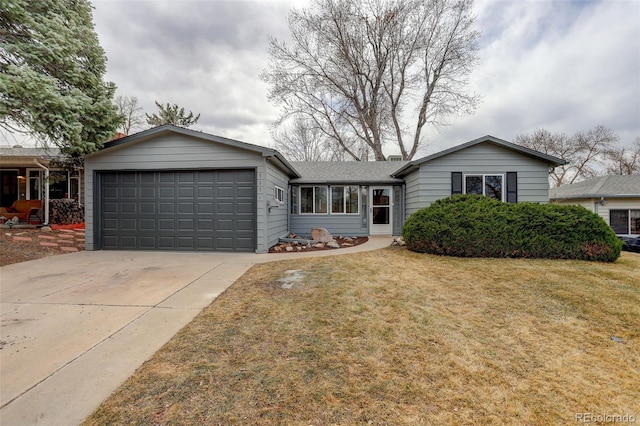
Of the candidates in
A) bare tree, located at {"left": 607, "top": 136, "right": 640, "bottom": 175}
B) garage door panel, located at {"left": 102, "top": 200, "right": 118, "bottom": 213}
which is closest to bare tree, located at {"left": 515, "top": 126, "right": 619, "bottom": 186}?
bare tree, located at {"left": 607, "top": 136, "right": 640, "bottom": 175}

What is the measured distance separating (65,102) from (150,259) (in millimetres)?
4057

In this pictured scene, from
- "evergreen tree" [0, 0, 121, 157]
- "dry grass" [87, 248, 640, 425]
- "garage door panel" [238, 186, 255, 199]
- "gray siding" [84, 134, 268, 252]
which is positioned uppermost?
"evergreen tree" [0, 0, 121, 157]

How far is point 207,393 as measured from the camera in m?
2.00

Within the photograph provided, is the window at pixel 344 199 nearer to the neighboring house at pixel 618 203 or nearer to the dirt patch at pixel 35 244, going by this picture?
the dirt patch at pixel 35 244

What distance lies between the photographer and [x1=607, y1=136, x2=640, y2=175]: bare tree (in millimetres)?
24031

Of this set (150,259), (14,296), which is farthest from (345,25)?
(14,296)

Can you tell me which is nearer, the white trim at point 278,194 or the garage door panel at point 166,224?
the garage door panel at point 166,224

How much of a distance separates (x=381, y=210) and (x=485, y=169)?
164 inches

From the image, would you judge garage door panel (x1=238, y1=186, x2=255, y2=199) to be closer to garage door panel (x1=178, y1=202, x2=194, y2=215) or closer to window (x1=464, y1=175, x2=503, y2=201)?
garage door panel (x1=178, y1=202, x2=194, y2=215)

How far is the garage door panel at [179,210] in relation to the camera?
26.1 ft

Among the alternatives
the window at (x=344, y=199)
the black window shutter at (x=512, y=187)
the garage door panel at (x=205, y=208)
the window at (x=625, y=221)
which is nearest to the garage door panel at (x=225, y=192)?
the garage door panel at (x=205, y=208)

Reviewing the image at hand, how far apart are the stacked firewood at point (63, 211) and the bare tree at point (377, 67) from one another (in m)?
12.0

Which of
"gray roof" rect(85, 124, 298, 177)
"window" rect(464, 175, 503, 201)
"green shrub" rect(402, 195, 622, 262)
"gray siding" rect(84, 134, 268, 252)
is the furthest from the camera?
"window" rect(464, 175, 503, 201)

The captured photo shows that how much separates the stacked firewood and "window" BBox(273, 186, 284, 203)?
10.0m
